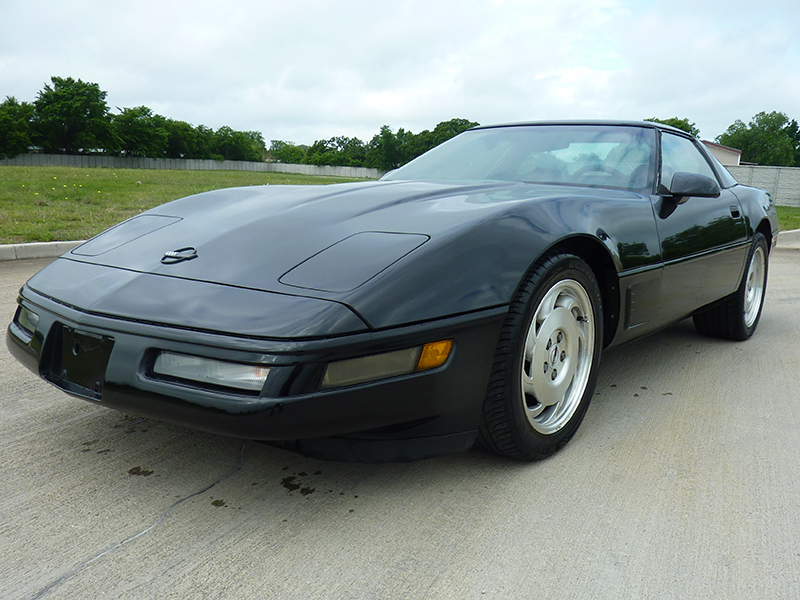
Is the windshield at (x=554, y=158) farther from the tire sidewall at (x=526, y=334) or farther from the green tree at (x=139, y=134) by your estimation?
the green tree at (x=139, y=134)

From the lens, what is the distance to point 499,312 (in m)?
1.84

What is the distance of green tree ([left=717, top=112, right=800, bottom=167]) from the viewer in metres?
80.4

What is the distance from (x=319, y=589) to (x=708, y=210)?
8.69 feet

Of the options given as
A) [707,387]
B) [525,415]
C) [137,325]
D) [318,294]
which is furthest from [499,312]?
[707,387]

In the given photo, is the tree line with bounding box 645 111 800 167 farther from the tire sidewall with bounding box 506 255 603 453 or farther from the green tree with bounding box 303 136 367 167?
the tire sidewall with bounding box 506 255 603 453

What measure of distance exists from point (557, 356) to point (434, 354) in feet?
2.11

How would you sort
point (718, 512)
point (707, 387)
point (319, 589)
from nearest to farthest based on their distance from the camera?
point (319, 589)
point (718, 512)
point (707, 387)

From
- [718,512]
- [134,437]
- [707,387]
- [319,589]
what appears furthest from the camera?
[707,387]

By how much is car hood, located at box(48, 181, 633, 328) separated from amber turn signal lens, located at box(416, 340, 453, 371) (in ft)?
0.26

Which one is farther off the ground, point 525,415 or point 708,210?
point 708,210

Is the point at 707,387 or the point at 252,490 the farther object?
the point at 707,387

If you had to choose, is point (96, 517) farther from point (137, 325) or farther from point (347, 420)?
point (347, 420)

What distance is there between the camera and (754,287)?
4.15m

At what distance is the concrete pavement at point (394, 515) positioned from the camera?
1.52 m
